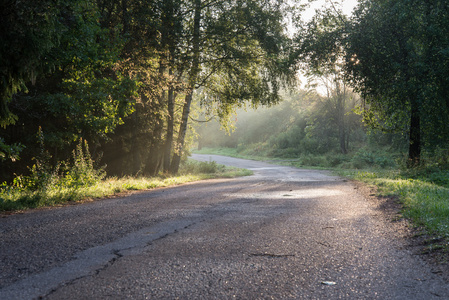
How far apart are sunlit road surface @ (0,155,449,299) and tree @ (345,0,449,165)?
409 inches

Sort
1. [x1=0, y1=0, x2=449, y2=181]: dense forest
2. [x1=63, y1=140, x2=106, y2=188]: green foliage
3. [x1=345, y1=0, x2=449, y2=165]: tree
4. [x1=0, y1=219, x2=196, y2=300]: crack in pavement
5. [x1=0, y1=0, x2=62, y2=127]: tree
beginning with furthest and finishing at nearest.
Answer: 1. [x1=345, y1=0, x2=449, y2=165]: tree
2. [x1=0, y1=0, x2=449, y2=181]: dense forest
3. [x1=63, y1=140, x2=106, y2=188]: green foliage
4. [x1=0, y1=0, x2=62, y2=127]: tree
5. [x1=0, y1=219, x2=196, y2=300]: crack in pavement

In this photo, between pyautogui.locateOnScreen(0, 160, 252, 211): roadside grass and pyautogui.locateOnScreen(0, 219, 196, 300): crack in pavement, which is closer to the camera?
pyautogui.locateOnScreen(0, 219, 196, 300): crack in pavement

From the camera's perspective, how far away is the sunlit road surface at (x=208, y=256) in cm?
304

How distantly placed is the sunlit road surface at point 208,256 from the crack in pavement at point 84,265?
1 centimetres

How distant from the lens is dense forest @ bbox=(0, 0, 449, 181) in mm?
10906

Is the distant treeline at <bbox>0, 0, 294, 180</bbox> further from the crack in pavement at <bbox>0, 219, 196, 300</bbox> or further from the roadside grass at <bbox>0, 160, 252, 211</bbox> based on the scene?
the crack in pavement at <bbox>0, 219, 196, 300</bbox>

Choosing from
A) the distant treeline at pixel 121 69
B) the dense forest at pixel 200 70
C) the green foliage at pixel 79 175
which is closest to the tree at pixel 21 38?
the distant treeline at pixel 121 69

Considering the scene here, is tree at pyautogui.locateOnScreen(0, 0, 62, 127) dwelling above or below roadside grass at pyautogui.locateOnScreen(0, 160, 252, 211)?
above

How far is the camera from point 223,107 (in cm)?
1875

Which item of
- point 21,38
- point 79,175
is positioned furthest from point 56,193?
point 21,38

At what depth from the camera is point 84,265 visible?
3.60 meters

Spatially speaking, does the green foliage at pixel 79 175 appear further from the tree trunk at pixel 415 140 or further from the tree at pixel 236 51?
the tree trunk at pixel 415 140

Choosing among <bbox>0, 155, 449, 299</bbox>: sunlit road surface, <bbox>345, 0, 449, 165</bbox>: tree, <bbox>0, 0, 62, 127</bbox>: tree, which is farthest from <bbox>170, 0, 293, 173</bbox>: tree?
<bbox>0, 155, 449, 299</bbox>: sunlit road surface

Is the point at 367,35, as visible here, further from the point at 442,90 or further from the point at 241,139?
the point at 241,139
